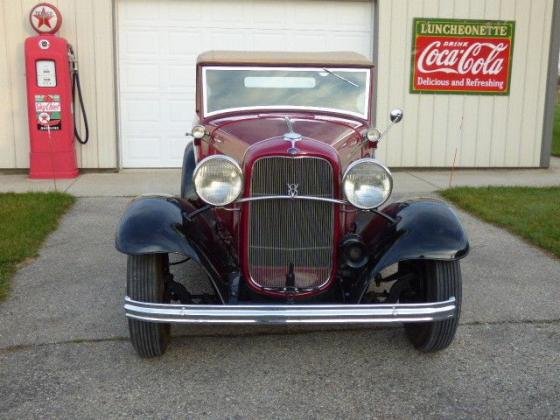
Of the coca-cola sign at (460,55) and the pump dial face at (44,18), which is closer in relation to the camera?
the pump dial face at (44,18)

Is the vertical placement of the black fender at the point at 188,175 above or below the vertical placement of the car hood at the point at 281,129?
below

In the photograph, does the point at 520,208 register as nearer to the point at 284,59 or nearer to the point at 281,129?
the point at 284,59

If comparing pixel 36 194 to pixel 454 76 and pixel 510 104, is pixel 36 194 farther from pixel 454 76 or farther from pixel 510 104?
pixel 510 104

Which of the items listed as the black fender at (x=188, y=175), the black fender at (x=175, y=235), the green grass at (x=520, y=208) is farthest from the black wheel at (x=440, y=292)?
the green grass at (x=520, y=208)

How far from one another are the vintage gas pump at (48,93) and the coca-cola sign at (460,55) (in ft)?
16.2

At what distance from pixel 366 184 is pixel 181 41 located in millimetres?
6524

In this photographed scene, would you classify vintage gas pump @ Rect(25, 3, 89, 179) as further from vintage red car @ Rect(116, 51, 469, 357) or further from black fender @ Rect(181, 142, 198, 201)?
Result: vintage red car @ Rect(116, 51, 469, 357)

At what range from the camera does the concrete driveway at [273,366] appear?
119 inches

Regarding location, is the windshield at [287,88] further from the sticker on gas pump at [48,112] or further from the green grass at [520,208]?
the sticker on gas pump at [48,112]

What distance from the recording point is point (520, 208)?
708 cm

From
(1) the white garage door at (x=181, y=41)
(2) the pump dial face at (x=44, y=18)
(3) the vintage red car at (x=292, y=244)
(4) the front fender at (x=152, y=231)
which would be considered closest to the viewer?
(3) the vintage red car at (x=292, y=244)

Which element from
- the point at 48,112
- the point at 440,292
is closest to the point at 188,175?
the point at 440,292

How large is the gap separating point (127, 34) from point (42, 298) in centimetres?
561

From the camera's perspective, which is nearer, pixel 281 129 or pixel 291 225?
pixel 291 225
